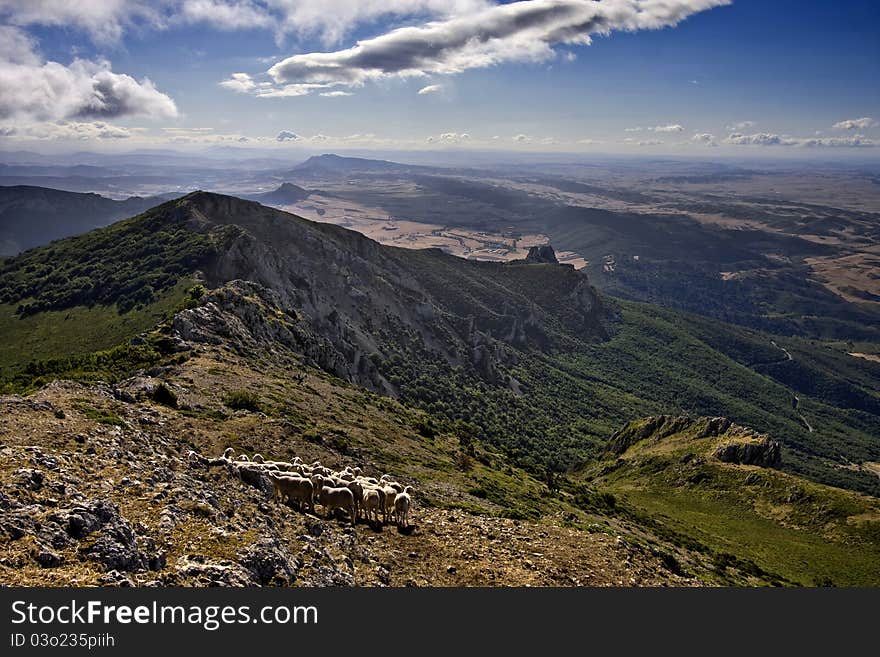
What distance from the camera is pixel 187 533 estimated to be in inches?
618

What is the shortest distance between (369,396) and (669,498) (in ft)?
143

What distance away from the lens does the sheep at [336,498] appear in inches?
902

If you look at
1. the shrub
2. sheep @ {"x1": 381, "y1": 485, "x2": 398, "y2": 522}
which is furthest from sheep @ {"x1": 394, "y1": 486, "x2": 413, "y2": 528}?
the shrub

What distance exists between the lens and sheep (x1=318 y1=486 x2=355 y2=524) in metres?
22.9

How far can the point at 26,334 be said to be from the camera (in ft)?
276

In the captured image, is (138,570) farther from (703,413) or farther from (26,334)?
(703,413)

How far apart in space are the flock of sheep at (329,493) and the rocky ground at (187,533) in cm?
82

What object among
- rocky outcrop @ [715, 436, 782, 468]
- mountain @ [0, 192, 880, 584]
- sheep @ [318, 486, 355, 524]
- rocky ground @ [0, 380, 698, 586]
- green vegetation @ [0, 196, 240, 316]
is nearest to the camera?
rocky ground @ [0, 380, 698, 586]

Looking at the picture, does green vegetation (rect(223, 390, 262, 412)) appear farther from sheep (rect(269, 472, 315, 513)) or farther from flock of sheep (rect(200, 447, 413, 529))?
sheep (rect(269, 472, 315, 513))

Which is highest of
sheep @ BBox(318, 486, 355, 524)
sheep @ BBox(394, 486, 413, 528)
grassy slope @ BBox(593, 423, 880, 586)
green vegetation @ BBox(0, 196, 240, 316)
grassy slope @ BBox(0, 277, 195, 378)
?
green vegetation @ BBox(0, 196, 240, 316)

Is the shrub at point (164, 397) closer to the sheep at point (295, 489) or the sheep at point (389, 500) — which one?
the sheep at point (295, 489)

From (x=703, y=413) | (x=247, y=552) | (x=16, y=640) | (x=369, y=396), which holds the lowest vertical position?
(x=703, y=413)

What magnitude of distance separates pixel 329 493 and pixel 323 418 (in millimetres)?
26347

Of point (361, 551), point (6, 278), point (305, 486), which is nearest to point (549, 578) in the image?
point (361, 551)
